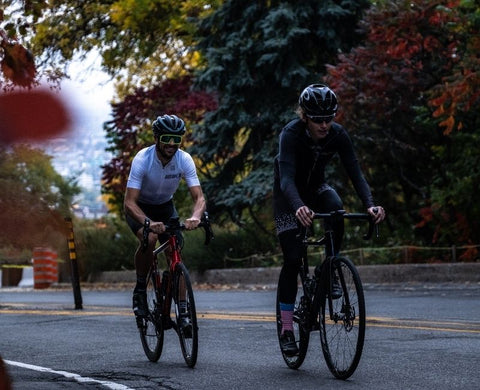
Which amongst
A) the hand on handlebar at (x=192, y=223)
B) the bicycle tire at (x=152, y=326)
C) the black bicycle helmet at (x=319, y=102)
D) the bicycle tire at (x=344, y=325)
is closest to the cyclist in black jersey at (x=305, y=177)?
the black bicycle helmet at (x=319, y=102)

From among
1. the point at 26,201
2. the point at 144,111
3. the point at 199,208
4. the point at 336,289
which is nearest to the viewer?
the point at 26,201

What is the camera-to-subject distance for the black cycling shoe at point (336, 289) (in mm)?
5977

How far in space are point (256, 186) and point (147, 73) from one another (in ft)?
36.4

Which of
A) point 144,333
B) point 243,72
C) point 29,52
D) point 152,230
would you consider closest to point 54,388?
point 152,230

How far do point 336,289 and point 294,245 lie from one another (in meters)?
0.51

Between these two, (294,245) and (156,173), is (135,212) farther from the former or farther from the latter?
(294,245)

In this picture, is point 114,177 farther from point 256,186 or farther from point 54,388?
point 54,388

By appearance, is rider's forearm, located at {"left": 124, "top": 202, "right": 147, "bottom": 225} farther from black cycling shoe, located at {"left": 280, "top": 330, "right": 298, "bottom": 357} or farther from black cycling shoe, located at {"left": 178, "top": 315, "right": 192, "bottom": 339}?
black cycling shoe, located at {"left": 280, "top": 330, "right": 298, "bottom": 357}

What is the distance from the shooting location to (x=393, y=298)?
14258 mm

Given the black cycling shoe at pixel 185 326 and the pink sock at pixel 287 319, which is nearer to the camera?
the pink sock at pixel 287 319

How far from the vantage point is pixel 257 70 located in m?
23.4

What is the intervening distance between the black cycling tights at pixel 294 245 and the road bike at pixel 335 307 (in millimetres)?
72

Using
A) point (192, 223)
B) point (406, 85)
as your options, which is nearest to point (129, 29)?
point (406, 85)

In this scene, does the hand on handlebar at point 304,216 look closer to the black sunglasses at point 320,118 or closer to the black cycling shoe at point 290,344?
the black sunglasses at point 320,118
